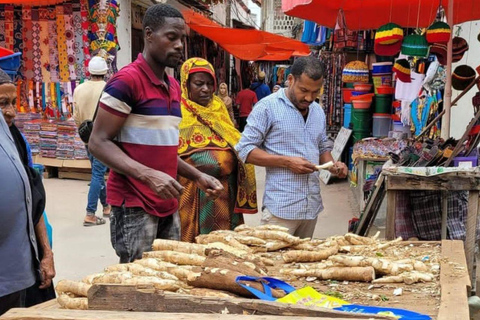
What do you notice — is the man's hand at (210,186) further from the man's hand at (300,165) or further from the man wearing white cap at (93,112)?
the man wearing white cap at (93,112)

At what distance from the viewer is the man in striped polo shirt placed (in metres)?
2.95

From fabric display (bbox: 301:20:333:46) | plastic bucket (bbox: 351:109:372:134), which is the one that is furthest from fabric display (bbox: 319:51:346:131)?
plastic bucket (bbox: 351:109:372:134)

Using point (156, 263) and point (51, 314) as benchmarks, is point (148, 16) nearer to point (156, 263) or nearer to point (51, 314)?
point (156, 263)

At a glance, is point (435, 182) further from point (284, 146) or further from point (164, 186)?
point (164, 186)

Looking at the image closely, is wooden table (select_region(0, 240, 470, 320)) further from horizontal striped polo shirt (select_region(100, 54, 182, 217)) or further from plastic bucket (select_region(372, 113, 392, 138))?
plastic bucket (select_region(372, 113, 392, 138))

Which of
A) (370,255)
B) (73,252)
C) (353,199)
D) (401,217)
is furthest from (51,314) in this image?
(353,199)

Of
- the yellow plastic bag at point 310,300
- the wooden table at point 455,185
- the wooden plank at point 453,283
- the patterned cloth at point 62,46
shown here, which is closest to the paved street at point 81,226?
the patterned cloth at point 62,46

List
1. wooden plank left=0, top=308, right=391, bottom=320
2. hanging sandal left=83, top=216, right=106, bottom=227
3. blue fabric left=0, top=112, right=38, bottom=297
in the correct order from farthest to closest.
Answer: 1. hanging sandal left=83, top=216, right=106, bottom=227
2. blue fabric left=0, top=112, right=38, bottom=297
3. wooden plank left=0, top=308, right=391, bottom=320

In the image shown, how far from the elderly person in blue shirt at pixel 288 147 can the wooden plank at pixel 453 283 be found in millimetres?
1110

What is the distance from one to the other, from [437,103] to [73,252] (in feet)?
15.2

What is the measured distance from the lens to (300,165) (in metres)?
3.91

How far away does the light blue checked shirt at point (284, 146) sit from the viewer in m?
4.05

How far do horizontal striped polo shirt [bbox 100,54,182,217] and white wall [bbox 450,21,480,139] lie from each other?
18.9ft

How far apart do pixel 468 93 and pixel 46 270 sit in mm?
6515
